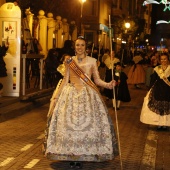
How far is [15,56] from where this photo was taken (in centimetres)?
1405

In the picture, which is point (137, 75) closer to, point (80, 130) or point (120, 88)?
point (120, 88)

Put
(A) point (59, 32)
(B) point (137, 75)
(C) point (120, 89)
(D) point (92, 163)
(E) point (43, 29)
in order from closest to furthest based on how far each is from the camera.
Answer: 1. (D) point (92, 163)
2. (C) point (120, 89)
3. (B) point (137, 75)
4. (E) point (43, 29)
5. (A) point (59, 32)

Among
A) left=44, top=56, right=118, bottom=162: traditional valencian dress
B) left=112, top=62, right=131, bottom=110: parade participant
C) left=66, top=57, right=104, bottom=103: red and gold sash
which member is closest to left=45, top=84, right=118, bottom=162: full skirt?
left=44, top=56, right=118, bottom=162: traditional valencian dress

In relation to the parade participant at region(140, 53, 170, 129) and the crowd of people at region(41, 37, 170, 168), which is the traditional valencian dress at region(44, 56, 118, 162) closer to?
the crowd of people at region(41, 37, 170, 168)

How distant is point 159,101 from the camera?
1095 cm

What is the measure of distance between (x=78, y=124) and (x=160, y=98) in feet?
14.7

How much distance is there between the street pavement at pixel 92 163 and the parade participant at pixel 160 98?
281 millimetres

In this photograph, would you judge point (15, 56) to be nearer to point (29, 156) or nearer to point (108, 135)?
point (29, 156)

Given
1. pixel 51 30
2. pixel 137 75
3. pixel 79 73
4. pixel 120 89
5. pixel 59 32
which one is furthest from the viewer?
pixel 59 32

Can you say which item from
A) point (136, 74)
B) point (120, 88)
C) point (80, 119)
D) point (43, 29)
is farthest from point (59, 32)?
point (80, 119)

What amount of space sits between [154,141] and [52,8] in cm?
1708

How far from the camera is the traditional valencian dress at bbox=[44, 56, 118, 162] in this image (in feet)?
22.2

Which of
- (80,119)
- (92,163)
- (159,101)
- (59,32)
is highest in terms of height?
(59,32)

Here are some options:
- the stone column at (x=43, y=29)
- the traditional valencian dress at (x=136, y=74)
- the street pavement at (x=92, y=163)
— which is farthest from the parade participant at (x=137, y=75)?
the street pavement at (x=92, y=163)
